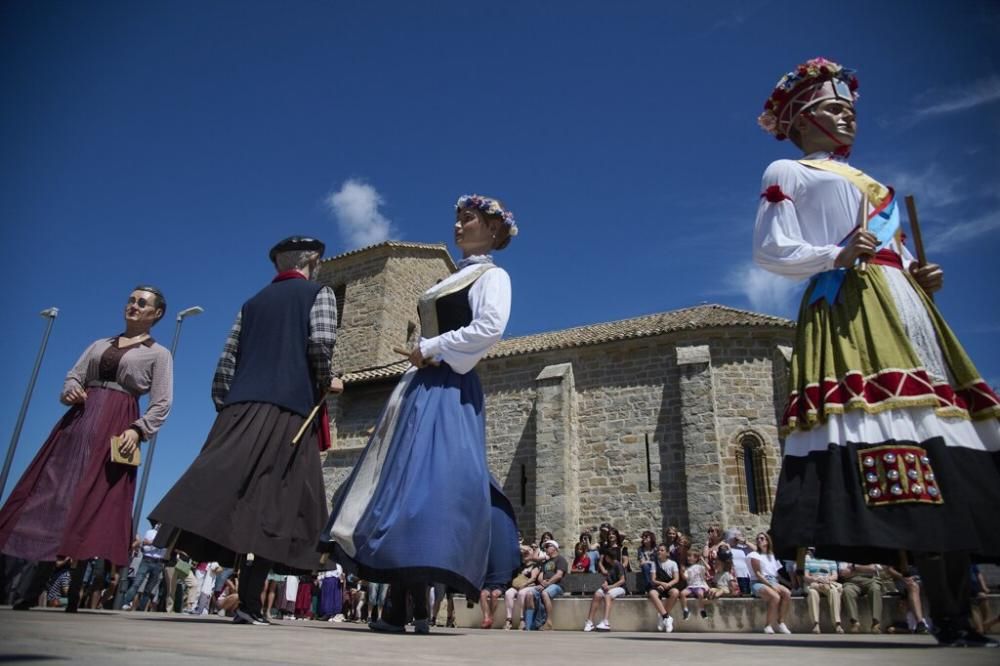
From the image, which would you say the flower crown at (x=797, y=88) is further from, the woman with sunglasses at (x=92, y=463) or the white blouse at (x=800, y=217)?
the woman with sunglasses at (x=92, y=463)

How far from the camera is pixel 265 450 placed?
3.71m

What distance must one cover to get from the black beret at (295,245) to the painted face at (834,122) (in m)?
3.18

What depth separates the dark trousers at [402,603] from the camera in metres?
3.31

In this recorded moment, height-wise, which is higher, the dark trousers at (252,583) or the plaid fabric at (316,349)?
the plaid fabric at (316,349)

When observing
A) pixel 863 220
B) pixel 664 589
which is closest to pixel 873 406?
pixel 863 220

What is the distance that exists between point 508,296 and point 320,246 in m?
1.55

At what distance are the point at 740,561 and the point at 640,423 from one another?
24.4 ft

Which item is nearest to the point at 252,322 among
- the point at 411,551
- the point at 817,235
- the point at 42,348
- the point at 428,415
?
the point at 428,415

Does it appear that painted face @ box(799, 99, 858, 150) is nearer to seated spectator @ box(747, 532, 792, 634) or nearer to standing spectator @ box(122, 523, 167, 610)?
seated spectator @ box(747, 532, 792, 634)

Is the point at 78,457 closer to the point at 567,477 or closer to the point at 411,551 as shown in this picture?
the point at 411,551

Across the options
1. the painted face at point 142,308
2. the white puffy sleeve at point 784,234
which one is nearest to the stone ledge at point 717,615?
the white puffy sleeve at point 784,234

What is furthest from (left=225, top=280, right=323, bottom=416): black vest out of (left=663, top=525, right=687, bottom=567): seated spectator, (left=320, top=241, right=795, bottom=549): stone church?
(left=320, top=241, right=795, bottom=549): stone church

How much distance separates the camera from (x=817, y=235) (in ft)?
10.9

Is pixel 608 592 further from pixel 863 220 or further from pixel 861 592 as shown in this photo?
pixel 863 220
